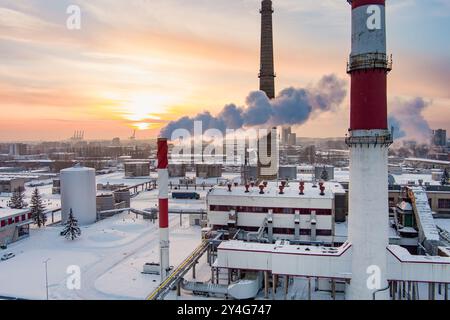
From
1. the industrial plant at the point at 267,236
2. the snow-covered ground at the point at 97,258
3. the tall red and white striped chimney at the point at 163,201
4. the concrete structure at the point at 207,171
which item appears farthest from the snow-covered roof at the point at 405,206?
the concrete structure at the point at 207,171

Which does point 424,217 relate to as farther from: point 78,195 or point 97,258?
point 78,195

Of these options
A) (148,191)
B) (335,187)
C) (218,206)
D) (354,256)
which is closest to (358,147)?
(354,256)

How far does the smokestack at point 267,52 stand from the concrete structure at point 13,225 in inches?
1553

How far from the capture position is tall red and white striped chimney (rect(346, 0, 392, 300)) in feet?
66.9

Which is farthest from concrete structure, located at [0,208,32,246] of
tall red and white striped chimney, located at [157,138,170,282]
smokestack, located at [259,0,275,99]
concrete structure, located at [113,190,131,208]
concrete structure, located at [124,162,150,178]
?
concrete structure, located at [124,162,150,178]

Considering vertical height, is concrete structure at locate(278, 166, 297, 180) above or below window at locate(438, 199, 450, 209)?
above

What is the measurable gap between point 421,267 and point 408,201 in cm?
1934

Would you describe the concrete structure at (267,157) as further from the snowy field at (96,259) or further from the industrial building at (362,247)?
the industrial building at (362,247)

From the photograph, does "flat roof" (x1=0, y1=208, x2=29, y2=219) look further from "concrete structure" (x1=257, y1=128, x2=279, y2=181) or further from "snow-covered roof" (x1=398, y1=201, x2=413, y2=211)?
"snow-covered roof" (x1=398, y1=201, x2=413, y2=211)

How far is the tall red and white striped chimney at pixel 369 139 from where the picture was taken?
20.4 metres

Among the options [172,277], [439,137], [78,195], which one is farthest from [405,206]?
[439,137]

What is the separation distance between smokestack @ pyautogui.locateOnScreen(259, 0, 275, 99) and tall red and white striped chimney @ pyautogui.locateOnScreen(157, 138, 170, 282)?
34.2 metres
